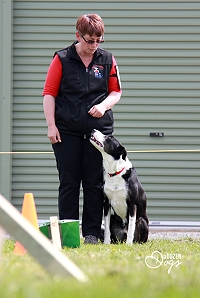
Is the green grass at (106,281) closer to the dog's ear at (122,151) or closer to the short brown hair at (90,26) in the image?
the short brown hair at (90,26)

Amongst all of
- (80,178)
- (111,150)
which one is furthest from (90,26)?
(80,178)

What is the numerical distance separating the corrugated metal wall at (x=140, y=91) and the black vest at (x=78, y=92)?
294 centimetres

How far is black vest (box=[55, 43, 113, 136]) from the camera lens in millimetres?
5855

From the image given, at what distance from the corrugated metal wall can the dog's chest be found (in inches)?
97.5

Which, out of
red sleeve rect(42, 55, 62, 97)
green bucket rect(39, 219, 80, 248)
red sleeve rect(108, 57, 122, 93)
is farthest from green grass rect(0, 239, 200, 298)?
red sleeve rect(108, 57, 122, 93)

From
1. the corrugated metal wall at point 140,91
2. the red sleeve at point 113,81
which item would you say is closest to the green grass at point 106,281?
the red sleeve at point 113,81

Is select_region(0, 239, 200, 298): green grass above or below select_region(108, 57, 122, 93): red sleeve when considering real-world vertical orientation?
below

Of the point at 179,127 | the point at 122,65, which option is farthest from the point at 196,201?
the point at 122,65

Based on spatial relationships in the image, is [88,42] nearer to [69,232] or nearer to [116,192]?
[116,192]

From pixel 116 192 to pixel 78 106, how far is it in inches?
36.2

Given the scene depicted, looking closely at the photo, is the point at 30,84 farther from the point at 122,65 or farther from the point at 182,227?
the point at 182,227

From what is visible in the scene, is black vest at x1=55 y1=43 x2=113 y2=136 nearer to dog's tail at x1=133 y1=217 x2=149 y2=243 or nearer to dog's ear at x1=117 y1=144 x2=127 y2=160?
dog's ear at x1=117 y1=144 x2=127 y2=160

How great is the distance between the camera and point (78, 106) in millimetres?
5852

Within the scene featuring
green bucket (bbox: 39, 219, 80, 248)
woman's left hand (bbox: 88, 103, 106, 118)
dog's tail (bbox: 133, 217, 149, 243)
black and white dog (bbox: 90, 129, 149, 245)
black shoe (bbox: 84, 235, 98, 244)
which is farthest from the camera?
dog's tail (bbox: 133, 217, 149, 243)
